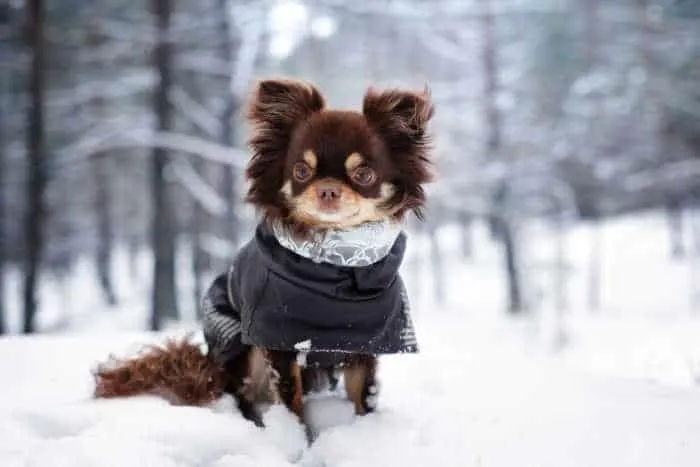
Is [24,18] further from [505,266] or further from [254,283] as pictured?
[505,266]

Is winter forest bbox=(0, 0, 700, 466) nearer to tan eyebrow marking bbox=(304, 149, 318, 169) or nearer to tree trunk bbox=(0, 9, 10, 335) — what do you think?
tree trunk bbox=(0, 9, 10, 335)

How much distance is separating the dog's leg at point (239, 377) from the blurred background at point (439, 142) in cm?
203

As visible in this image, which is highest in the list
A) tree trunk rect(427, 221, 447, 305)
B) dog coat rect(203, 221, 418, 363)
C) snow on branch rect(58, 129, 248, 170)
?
snow on branch rect(58, 129, 248, 170)

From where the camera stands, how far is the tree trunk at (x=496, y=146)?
452 centimetres

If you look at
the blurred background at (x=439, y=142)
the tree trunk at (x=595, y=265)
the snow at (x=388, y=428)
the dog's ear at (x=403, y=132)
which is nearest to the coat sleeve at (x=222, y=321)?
the snow at (x=388, y=428)

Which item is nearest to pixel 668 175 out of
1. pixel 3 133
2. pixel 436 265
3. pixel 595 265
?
pixel 595 265

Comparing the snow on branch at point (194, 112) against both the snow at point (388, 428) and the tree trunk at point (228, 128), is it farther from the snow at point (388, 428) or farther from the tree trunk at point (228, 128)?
the snow at point (388, 428)

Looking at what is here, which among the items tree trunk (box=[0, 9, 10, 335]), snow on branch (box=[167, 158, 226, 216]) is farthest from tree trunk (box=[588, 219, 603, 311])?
tree trunk (box=[0, 9, 10, 335])

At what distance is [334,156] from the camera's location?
1277 millimetres

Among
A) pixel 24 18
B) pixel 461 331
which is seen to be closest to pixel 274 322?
pixel 461 331

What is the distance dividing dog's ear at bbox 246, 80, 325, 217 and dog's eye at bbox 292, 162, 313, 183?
8 centimetres

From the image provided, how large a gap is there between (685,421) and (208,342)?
1149mm

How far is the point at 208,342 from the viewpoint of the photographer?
1.60 meters

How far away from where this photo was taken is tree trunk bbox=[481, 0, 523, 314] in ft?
14.8
